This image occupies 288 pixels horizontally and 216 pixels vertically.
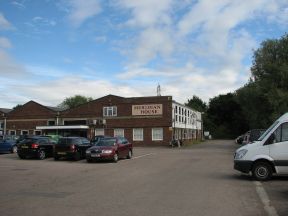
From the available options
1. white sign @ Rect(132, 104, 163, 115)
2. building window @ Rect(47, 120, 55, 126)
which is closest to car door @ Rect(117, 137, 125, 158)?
white sign @ Rect(132, 104, 163, 115)

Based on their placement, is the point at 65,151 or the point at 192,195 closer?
the point at 192,195

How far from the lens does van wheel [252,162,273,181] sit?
54.0ft

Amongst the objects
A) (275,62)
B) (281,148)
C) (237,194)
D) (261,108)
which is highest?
(275,62)

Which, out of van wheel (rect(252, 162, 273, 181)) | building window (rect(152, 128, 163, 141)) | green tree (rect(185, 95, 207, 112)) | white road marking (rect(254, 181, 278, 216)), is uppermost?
green tree (rect(185, 95, 207, 112))

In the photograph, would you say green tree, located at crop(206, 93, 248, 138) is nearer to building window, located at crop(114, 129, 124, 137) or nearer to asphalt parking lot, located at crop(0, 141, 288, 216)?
building window, located at crop(114, 129, 124, 137)

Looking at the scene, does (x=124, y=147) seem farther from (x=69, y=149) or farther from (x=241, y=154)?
(x=241, y=154)

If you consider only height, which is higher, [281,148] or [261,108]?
[261,108]

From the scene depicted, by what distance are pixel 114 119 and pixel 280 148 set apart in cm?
4781

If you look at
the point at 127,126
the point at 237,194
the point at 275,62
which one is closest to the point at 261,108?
the point at 275,62

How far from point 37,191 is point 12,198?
149cm

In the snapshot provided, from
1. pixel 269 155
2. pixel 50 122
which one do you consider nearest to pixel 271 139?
pixel 269 155

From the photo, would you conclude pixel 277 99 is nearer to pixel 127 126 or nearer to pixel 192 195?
pixel 127 126

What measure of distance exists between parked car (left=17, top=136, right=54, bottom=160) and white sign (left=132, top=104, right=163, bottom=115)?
29.3 m

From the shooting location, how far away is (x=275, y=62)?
169 feet
